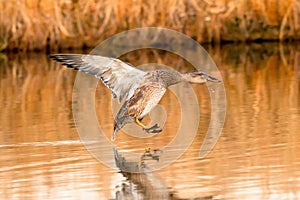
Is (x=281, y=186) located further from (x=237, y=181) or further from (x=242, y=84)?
(x=242, y=84)

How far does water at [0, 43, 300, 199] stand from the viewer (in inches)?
306

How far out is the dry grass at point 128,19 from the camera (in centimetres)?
2056

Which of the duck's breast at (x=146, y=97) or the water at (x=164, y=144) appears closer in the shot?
the water at (x=164, y=144)

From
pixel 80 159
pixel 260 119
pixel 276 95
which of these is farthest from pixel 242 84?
pixel 80 159

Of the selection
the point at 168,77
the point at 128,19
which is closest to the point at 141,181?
the point at 168,77

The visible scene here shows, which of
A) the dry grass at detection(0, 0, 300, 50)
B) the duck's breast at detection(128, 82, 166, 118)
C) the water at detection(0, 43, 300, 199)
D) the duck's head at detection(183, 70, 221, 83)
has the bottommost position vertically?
the dry grass at detection(0, 0, 300, 50)

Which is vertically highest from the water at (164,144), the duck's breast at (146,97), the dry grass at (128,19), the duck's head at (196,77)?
the duck's head at (196,77)

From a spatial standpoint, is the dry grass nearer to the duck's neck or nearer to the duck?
the duck

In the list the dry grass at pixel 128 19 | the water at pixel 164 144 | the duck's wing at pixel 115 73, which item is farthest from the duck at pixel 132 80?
the dry grass at pixel 128 19

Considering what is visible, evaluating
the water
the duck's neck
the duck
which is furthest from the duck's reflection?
the duck's neck

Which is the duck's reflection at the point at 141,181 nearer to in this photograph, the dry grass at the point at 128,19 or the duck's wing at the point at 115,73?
the duck's wing at the point at 115,73

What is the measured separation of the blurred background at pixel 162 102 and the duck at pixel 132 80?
1.12 ft

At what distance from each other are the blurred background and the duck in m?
0.34

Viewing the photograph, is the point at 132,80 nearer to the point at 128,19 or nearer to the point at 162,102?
the point at 162,102
